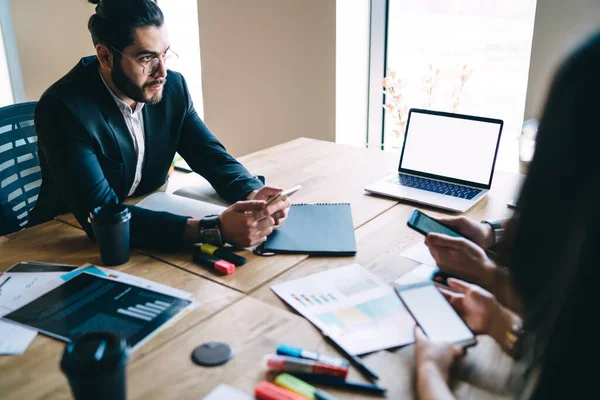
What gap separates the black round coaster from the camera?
2.83ft

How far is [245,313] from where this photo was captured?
3.29 ft

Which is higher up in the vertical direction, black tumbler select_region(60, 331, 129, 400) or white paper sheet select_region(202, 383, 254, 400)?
black tumbler select_region(60, 331, 129, 400)

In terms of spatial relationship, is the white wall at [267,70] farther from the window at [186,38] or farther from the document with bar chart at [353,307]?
the document with bar chart at [353,307]

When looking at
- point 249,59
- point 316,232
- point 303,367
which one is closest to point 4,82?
point 249,59

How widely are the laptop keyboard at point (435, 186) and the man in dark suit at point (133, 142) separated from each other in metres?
0.45

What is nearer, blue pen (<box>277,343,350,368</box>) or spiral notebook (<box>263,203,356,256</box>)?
blue pen (<box>277,343,350,368</box>)

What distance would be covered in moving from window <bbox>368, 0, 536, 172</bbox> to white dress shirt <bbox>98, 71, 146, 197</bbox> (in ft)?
4.66

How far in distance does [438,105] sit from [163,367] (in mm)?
2135

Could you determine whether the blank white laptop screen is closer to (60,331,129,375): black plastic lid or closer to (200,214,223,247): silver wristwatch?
(200,214,223,247): silver wristwatch

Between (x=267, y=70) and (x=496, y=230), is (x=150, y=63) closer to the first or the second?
(x=496, y=230)

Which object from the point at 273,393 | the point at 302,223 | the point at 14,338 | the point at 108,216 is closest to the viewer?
the point at 273,393

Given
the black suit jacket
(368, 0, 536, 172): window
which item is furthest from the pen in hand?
(368, 0, 536, 172): window

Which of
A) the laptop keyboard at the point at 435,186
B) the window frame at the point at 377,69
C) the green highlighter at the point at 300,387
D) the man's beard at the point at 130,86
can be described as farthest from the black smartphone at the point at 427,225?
the window frame at the point at 377,69

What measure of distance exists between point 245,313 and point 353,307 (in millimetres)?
208
